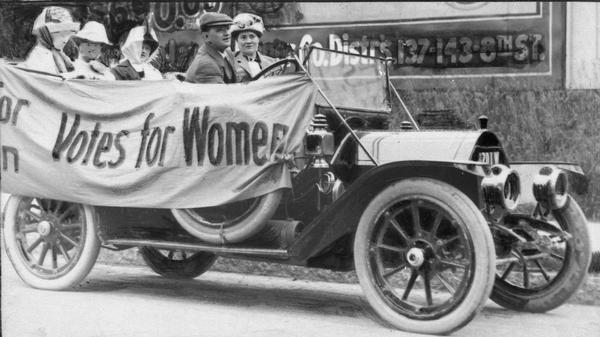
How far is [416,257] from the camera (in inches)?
147

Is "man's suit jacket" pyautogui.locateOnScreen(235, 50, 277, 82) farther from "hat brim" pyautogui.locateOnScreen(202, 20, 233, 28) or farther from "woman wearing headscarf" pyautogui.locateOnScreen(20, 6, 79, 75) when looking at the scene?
"woman wearing headscarf" pyautogui.locateOnScreen(20, 6, 79, 75)

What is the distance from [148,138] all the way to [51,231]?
1.02 metres

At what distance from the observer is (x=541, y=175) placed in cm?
420

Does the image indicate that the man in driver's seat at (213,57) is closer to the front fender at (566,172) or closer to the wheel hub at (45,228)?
the wheel hub at (45,228)

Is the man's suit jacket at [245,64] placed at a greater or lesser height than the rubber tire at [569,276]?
greater

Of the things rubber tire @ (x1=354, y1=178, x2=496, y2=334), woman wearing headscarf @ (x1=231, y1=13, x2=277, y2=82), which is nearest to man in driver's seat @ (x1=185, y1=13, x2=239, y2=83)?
woman wearing headscarf @ (x1=231, y1=13, x2=277, y2=82)

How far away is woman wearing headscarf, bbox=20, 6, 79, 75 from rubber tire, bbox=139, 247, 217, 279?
1527 mm

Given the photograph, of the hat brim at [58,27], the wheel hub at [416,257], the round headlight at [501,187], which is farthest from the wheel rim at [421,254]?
the hat brim at [58,27]

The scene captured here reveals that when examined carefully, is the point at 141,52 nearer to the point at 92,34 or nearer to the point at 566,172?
the point at 92,34

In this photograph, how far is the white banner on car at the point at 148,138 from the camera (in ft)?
14.1

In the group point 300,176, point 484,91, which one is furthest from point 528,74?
point 300,176

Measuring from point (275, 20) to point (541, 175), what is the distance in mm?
4654

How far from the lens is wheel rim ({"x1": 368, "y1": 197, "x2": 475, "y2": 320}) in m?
3.61

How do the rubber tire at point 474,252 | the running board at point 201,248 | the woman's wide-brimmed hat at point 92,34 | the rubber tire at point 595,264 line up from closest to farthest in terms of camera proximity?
1. the rubber tire at point 474,252
2. the running board at point 201,248
3. the rubber tire at point 595,264
4. the woman's wide-brimmed hat at point 92,34
